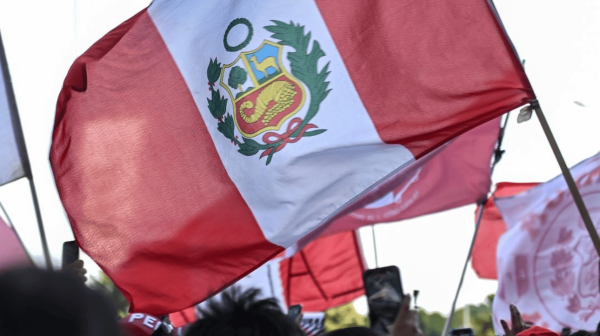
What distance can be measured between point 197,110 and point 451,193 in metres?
4.10

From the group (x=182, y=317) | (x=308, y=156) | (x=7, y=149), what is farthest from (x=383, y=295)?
(x=182, y=317)

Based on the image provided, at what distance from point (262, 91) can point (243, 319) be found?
2377 millimetres

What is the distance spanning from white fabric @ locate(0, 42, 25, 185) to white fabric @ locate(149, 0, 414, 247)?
1.47 metres

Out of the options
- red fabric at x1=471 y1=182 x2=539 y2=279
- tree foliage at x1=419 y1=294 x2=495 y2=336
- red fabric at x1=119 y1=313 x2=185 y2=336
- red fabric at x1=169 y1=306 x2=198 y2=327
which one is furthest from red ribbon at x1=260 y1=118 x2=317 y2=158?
tree foliage at x1=419 y1=294 x2=495 y2=336

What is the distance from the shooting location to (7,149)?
5.98 metres

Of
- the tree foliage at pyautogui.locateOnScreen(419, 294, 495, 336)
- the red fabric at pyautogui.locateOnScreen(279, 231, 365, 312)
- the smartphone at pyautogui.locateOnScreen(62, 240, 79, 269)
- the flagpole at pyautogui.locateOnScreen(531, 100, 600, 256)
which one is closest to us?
the flagpole at pyautogui.locateOnScreen(531, 100, 600, 256)

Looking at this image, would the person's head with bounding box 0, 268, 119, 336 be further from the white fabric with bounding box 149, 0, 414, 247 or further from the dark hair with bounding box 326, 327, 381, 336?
the white fabric with bounding box 149, 0, 414, 247

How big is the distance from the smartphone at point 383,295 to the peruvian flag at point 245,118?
43 cm

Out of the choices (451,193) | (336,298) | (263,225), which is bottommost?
(336,298)

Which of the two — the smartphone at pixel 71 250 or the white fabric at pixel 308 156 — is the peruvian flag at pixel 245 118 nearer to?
the white fabric at pixel 308 156

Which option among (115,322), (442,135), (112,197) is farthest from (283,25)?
(115,322)

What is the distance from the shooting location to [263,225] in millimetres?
5227

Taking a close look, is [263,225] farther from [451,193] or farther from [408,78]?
[451,193]

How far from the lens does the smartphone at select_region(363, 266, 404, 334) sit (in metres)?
4.86
